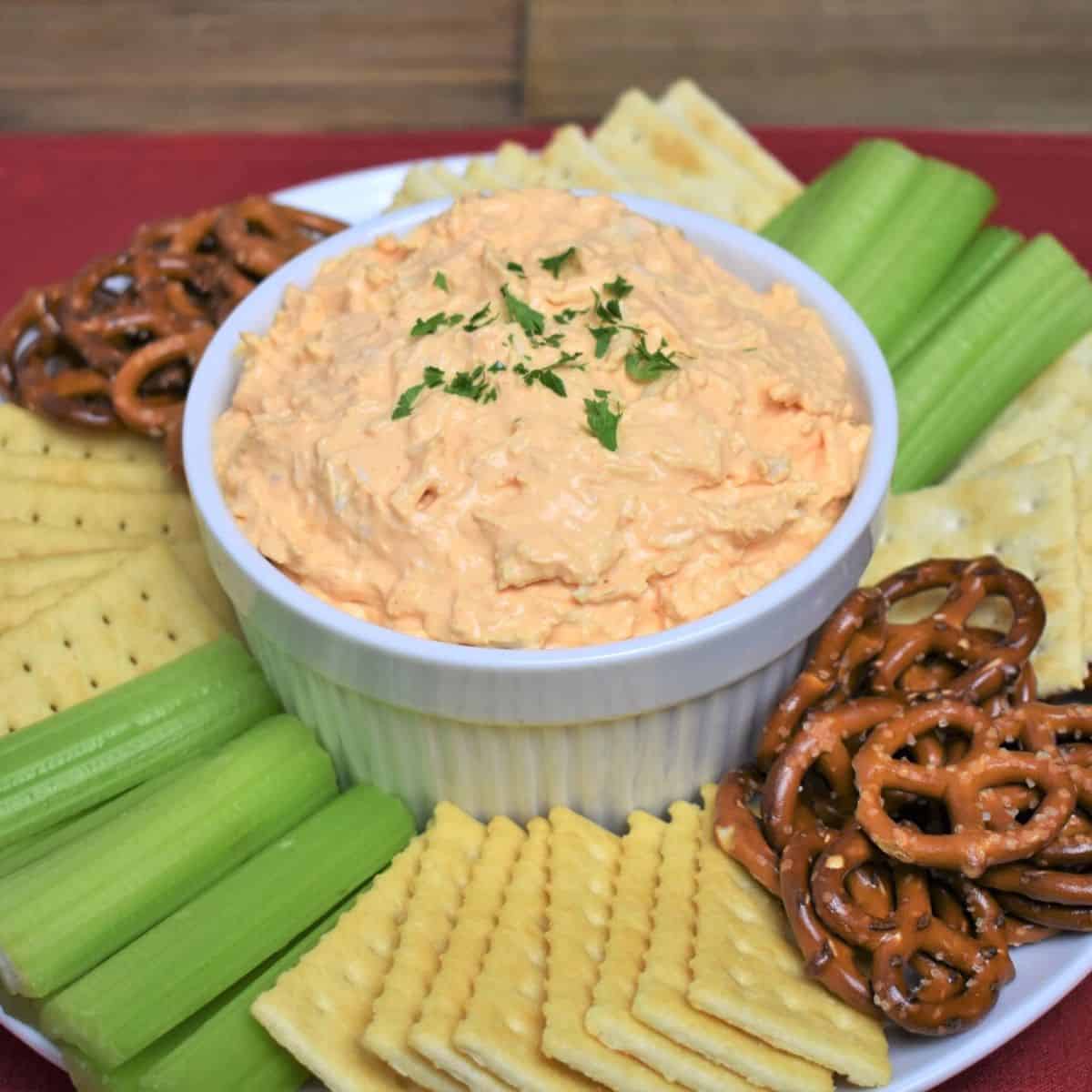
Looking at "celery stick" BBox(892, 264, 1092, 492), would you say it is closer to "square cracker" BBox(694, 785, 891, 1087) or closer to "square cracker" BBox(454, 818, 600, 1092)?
"square cracker" BBox(694, 785, 891, 1087)

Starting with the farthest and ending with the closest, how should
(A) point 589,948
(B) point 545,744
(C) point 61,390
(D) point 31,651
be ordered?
(C) point 61,390 → (D) point 31,651 → (B) point 545,744 → (A) point 589,948

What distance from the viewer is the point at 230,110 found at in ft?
18.7

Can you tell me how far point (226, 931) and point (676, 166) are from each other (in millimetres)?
2439

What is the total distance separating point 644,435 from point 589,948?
2.87 feet

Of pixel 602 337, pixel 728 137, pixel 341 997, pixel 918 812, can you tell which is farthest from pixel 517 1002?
pixel 728 137

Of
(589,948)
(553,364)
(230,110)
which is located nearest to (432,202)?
(553,364)

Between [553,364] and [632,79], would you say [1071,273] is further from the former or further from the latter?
[632,79]

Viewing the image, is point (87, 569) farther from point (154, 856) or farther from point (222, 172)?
point (222, 172)

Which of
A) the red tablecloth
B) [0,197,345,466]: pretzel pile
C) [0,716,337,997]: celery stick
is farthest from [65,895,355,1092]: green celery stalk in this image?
the red tablecloth

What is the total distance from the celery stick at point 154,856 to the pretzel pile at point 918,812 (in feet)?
2.65

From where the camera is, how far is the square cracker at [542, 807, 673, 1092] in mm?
2266

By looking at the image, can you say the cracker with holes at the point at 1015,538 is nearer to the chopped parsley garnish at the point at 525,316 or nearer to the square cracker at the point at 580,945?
the square cracker at the point at 580,945

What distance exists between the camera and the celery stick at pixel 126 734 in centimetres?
272

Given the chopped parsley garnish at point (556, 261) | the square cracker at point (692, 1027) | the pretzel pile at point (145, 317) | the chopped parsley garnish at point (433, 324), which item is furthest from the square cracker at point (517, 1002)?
the pretzel pile at point (145, 317)
